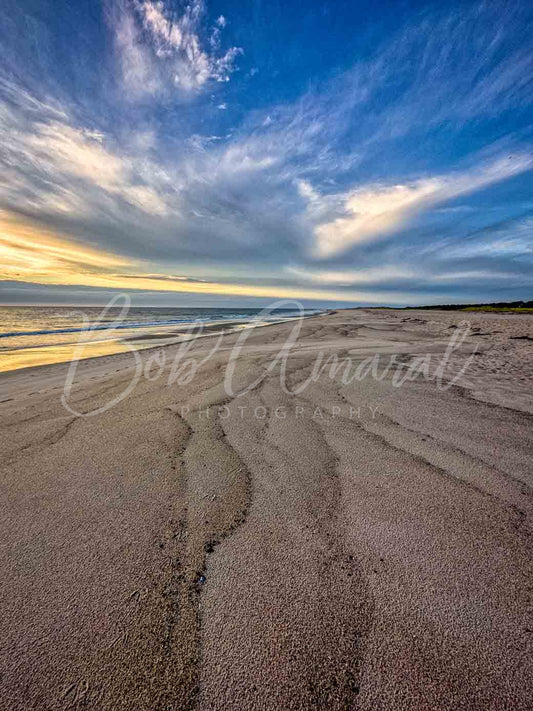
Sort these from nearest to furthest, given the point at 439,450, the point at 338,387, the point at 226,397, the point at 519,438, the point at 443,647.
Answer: the point at 443,647, the point at 439,450, the point at 519,438, the point at 226,397, the point at 338,387

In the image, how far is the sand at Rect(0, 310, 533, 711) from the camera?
124cm

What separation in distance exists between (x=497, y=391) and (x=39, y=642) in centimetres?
631

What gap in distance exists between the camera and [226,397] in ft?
16.2

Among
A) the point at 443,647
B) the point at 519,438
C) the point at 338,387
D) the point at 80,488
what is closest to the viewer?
the point at 443,647

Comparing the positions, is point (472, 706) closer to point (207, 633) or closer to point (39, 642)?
point (207, 633)

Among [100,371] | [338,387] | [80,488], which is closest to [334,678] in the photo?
[80,488]

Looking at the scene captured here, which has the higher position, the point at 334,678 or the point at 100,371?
the point at 334,678

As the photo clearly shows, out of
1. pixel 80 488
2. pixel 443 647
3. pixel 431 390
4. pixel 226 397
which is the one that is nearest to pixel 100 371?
pixel 226 397

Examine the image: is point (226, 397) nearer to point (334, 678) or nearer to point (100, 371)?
point (334, 678)

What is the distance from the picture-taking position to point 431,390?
5.10 meters

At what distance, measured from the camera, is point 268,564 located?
70.8 inches

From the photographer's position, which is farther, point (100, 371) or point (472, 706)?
point (100, 371)

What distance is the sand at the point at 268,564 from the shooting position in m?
1.24

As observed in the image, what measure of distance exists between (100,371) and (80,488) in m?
6.08
